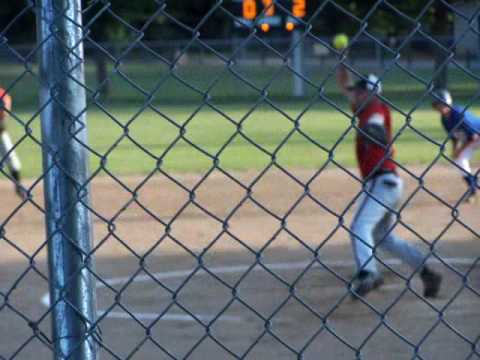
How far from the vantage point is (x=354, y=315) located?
802 cm

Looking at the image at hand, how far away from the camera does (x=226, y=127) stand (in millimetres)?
23094

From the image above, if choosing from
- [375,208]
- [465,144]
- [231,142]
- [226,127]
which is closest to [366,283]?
[375,208]

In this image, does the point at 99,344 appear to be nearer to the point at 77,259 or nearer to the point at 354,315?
the point at 77,259

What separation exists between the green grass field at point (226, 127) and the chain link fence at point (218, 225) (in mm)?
129

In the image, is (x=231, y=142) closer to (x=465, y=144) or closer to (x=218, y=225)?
(x=218, y=225)

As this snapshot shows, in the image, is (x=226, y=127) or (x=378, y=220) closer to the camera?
(x=378, y=220)

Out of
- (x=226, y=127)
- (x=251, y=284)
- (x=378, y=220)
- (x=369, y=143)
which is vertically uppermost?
(x=369, y=143)

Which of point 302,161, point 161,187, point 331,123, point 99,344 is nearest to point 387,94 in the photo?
point 331,123

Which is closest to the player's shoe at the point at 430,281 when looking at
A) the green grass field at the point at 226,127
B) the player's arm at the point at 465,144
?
the green grass field at the point at 226,127

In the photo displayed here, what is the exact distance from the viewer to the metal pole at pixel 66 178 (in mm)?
2795

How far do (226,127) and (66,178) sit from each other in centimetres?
2027

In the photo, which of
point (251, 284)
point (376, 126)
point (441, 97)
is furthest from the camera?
point (251, 284)

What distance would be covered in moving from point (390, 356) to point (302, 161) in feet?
34.1

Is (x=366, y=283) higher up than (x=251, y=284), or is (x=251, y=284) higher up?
(x=366, y=283)
